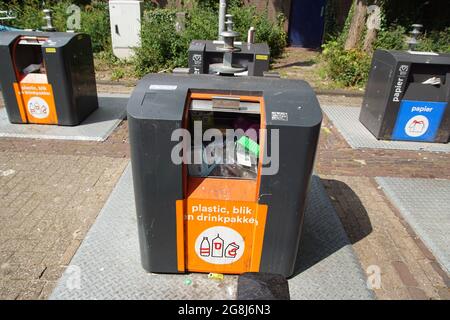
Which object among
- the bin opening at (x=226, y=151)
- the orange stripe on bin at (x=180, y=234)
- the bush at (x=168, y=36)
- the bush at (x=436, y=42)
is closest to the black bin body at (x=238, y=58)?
the bin opening at (x=226, y=151)

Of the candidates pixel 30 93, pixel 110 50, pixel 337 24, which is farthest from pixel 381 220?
pixel 337 24

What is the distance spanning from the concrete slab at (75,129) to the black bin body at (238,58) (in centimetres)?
158

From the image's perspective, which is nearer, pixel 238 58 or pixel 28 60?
pixel 238 58

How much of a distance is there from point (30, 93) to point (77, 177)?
1.92 m

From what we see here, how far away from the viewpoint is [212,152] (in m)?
2.37

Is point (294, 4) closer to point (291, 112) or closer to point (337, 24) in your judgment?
point (337, 24)

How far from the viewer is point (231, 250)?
2.35 meters

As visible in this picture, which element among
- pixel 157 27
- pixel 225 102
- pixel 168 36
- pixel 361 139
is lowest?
pixel 361 139

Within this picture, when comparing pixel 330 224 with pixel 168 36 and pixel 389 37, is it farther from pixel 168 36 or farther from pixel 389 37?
pixel 389 37

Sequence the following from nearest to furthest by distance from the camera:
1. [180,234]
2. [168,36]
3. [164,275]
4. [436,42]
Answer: [180,234] → [164,275] → [168,36] → [436,42]

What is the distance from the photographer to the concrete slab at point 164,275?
7.77 ft

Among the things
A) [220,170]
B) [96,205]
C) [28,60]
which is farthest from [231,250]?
[28,60]

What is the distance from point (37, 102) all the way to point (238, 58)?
9.64 feet

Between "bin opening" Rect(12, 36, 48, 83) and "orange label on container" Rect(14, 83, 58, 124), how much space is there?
0.32ft
